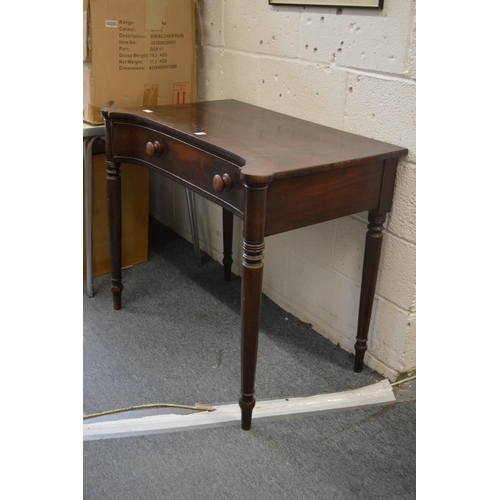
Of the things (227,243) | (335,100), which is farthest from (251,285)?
(227,243)

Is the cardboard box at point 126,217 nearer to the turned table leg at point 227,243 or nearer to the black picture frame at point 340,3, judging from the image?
the turned table leg at point 227,243

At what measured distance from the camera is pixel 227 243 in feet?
6.99

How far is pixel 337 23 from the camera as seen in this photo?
4.91ft

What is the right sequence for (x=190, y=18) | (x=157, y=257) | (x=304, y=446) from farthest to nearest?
(x=157, y=257), (x=190, y=18), (x=304, y=446)

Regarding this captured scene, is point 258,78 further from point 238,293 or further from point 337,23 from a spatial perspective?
point 238,293

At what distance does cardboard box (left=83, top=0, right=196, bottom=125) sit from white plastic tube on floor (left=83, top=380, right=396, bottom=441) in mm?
1032

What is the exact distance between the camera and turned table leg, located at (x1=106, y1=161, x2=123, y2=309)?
1746mm

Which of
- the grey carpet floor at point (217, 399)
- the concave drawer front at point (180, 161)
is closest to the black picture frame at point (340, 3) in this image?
the concave drawer front at point (180, 161)

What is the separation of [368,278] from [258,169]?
533 millimetres

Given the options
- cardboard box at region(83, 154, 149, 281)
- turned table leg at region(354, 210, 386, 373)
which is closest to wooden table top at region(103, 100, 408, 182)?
turned table leg at region(354, 210, 386, 373)

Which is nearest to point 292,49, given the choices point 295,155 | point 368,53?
point 368,53

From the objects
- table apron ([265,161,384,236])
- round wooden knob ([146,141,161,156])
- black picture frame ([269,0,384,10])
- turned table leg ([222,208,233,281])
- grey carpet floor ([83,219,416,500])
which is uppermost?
black picture frame ([269,0,384,10])

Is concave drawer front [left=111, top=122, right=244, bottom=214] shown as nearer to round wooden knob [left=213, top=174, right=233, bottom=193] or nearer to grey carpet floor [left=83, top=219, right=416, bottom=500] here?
round wooden knob [left=213, top=174, right=233, bottom=193]

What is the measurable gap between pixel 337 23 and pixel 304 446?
109 cm
